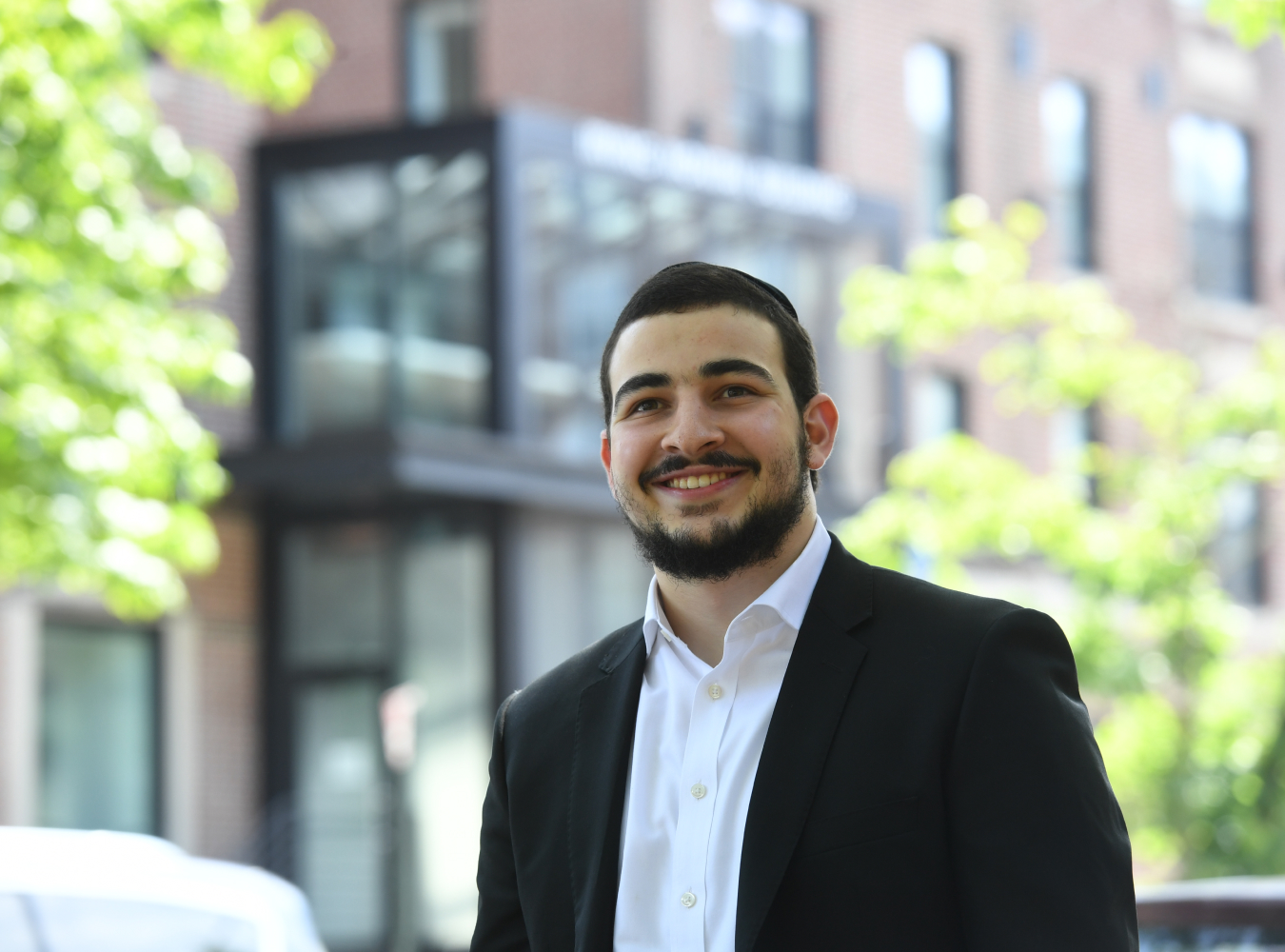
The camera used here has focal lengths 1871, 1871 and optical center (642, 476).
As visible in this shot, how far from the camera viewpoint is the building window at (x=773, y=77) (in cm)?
1966

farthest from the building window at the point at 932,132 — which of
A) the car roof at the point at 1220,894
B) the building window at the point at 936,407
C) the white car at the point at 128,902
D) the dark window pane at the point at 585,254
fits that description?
the white car at the point at 128,902

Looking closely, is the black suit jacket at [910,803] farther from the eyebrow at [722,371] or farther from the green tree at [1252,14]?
the green tree at [1252,14]

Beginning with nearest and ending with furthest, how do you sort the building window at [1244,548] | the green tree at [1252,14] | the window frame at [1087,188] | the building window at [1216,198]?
1. the green tree at [1252,14]
2. the building window at [1244,548]
3. the window frame at [1087,188]
4. the building window at [1216,198]

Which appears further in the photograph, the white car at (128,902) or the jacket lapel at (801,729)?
the white car at (128,902)

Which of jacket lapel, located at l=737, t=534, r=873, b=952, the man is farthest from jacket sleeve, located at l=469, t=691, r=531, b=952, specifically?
jacket lapel, located at l=737, t=534, r=873, b=952

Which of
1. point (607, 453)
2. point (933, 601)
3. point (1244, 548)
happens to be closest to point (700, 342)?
point (607, 453)

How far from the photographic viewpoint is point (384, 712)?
15.6 metres

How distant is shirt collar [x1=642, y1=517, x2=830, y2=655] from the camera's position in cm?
247

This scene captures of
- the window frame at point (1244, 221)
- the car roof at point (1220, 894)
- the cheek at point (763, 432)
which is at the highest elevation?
the window frame at point (1244, 221)

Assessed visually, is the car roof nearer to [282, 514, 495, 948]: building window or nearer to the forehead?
the forehead

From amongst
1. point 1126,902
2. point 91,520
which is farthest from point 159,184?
point 1126,902

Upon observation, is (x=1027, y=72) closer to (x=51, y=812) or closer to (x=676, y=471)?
(x=51, y=812)

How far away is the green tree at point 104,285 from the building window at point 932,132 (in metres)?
12.9

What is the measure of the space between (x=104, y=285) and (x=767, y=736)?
24.6 feet
